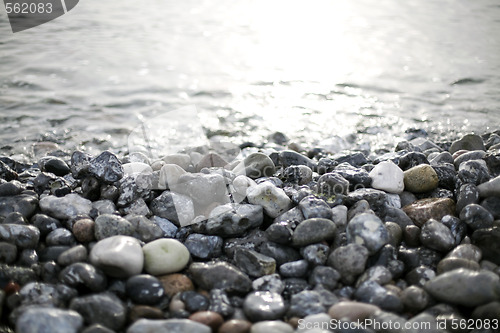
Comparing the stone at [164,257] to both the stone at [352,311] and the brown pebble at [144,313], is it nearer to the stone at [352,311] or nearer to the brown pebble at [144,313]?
the brown pebble at [144,313]

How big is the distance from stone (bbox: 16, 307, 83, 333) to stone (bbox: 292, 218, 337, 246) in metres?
1.12

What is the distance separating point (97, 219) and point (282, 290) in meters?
1.05

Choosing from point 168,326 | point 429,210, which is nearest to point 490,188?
point 429,210

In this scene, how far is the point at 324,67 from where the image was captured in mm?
6992

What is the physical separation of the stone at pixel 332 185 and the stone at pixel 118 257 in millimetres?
1200

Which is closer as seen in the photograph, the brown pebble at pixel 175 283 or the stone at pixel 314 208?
the brown pebble at pixel 175 283

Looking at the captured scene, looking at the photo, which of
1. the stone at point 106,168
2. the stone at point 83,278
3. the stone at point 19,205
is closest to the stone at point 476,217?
the stone at point 83,278

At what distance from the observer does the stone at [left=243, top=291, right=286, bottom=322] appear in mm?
1989

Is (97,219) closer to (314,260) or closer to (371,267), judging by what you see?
(314,260)

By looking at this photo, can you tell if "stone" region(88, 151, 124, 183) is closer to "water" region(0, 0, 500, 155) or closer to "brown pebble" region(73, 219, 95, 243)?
"brown pebble" region(73, 219, 95, 243)

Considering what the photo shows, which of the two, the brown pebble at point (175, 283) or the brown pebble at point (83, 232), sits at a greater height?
the brown pebble at point (83, 232)

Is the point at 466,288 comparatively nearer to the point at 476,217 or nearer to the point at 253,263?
the point at 476,217

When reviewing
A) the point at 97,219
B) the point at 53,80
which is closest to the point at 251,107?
the point at 53,80

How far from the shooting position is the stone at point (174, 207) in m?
2.67
